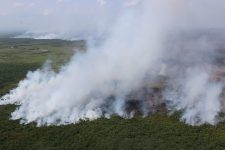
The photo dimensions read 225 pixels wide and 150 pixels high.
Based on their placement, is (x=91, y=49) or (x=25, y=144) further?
(x=91, y=49)

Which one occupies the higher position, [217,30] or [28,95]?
[217,30]

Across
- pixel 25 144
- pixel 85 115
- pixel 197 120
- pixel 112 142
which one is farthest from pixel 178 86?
pixel 25 144

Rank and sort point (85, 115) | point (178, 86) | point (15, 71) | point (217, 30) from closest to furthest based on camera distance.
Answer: point (85, 115) → point (178, 86) → point (15, 71) → point (217, 30)

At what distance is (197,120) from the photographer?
8369cm

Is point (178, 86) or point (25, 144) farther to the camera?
point (178, 86)

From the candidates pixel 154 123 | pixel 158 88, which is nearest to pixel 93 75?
pixel 158 88

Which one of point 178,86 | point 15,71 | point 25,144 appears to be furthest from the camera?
point 15,71

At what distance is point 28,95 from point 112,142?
134 feet

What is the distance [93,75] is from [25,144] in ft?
123

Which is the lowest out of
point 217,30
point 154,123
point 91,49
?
point 154,123

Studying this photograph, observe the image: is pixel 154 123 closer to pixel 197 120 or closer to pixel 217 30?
pixel 197 120

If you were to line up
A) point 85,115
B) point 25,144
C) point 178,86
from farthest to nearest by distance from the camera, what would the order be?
point 178,86
point 85,115
point 25,144

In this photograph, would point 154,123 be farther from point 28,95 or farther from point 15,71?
point 15,71

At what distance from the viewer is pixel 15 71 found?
17425cm
